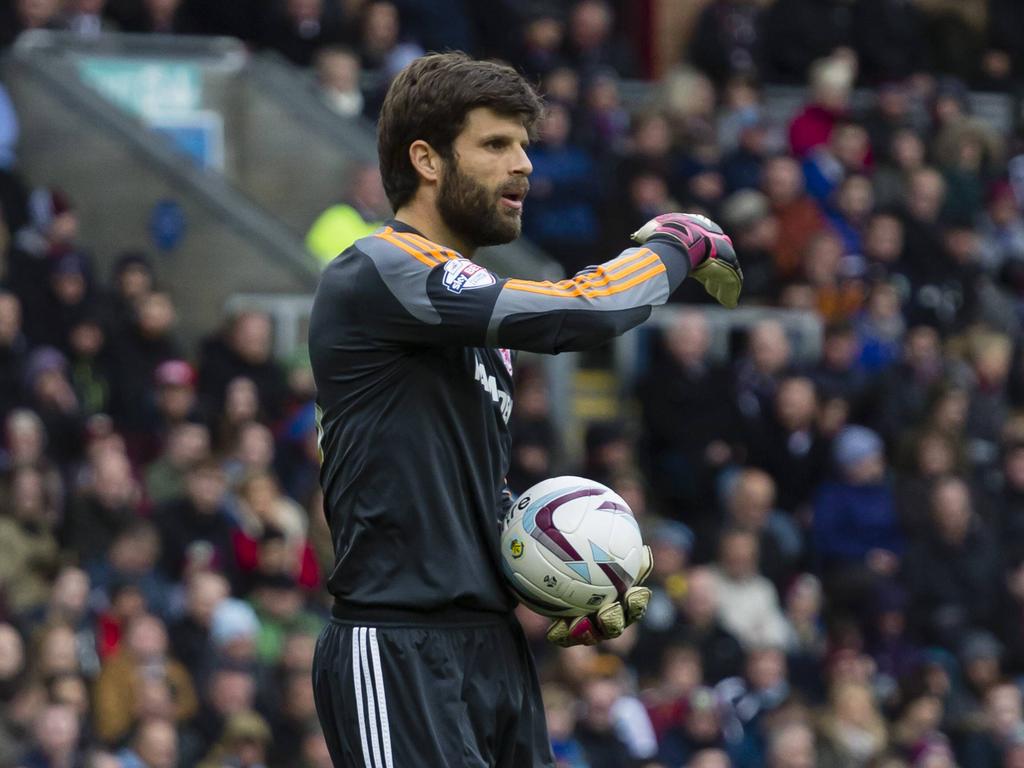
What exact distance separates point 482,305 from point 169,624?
605 cm

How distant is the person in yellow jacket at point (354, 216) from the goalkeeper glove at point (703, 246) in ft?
25.3

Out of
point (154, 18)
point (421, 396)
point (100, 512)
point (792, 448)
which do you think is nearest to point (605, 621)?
point (421, 396)

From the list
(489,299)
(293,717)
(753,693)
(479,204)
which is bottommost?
(753,693)

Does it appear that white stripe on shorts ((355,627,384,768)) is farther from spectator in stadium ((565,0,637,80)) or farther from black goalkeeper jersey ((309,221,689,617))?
spectator in stadium ((565,0,637,80))

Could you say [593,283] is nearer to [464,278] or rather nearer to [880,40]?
[464,278]

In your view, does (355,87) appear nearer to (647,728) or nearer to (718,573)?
(718,573)

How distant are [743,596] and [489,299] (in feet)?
25.7

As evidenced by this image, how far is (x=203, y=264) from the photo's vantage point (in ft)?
43.9

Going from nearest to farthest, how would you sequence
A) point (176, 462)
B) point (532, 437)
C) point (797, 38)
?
point (176, 462), point (532, 437), point (797, 38)

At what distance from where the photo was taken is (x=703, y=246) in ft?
17.2

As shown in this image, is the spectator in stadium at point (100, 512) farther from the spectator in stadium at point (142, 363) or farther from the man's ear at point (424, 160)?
the man's ear at point (424, 160)

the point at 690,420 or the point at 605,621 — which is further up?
the point at 605,621

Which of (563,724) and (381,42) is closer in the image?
(563,724)

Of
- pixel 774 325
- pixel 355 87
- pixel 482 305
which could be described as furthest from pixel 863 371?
pixel 482 305
